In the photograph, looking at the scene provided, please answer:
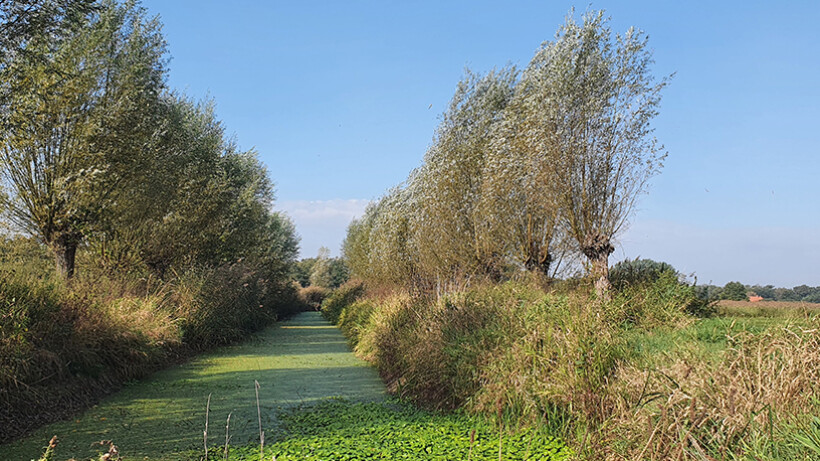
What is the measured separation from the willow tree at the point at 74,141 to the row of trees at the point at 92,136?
0.02 metres

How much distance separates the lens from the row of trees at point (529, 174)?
1014 centimetres

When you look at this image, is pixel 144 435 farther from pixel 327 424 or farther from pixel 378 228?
pixel 378 228

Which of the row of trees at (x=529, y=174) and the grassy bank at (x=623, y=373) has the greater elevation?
the row of trees at (x=529, y=174)

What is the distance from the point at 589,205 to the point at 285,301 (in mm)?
25814

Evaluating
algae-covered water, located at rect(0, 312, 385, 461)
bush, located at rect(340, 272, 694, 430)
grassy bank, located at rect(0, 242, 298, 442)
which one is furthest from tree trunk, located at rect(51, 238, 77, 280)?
bush, located at rect(340, 272, 694, 430)

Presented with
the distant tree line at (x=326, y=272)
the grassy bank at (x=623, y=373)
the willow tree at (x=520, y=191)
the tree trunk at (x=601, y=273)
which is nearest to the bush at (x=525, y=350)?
the grassy bank at (x=623, y=373)

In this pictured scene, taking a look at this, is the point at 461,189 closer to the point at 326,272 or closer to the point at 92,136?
the point at 92,136

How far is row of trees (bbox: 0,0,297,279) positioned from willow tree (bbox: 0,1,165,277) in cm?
2

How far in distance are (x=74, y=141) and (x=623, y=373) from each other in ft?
35.2

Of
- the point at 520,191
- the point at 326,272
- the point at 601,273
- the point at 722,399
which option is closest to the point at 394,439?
the point at 722,399

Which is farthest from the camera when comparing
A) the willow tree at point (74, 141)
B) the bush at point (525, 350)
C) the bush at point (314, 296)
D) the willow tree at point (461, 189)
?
the bush at point (314, 296)

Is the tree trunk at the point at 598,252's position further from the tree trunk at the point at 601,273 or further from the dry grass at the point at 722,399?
the dry grass at the point at 722,399

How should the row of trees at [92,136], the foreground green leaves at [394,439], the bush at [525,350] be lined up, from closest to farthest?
the foreground green leaves at [394,439] < the bush at [525,350] < the row of trees at [92,136]

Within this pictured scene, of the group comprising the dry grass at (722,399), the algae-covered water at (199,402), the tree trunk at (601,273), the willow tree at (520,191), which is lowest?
the algae-covered water at (199,402)
